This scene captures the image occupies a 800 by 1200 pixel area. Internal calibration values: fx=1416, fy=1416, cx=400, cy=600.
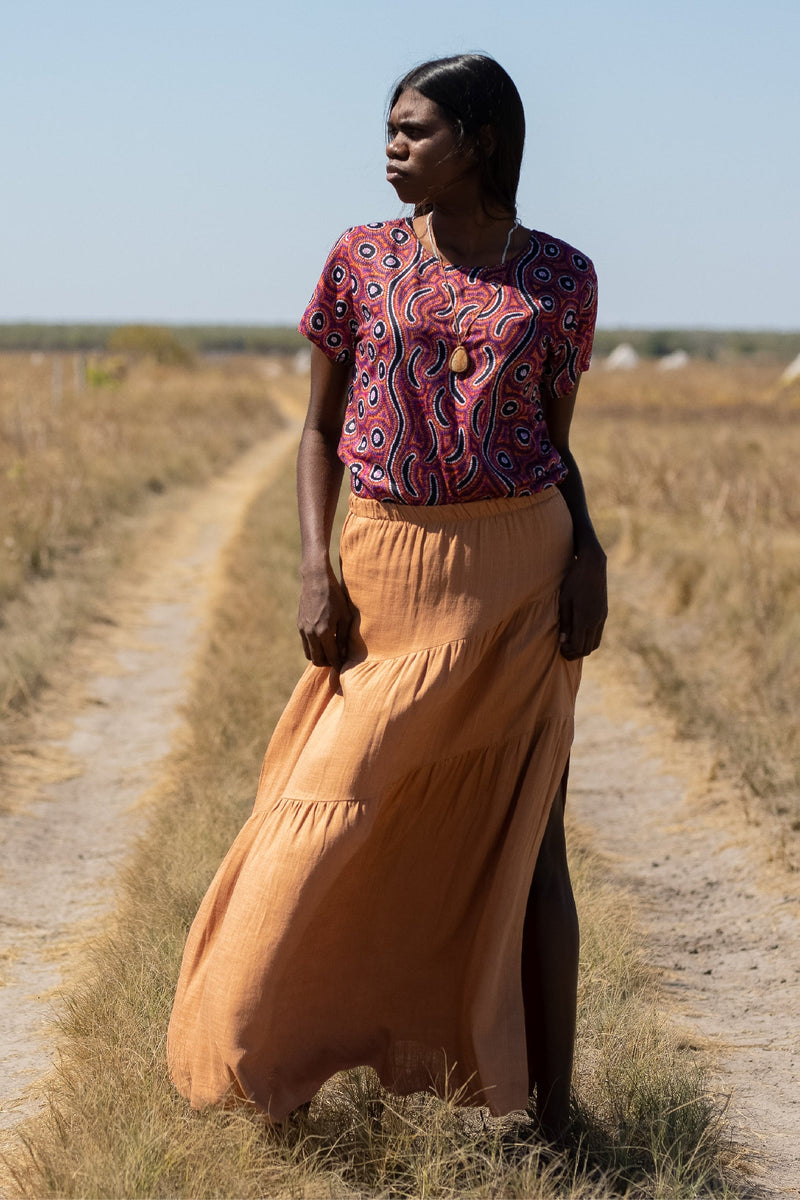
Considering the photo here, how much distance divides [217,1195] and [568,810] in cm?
324

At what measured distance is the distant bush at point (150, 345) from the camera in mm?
50344

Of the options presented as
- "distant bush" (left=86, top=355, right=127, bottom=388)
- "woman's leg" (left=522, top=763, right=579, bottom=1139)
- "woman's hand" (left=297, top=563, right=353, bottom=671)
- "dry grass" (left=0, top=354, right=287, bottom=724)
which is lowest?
"distant bush" (left=86, top=355, right=127, bottom=388)

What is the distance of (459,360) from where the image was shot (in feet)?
7.42

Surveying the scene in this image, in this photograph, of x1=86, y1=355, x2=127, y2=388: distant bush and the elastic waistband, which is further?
x1=86, y1=355, x2=127, y2=388: distant bush

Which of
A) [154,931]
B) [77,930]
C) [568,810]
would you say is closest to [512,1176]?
[154,931]

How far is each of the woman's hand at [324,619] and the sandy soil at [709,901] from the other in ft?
4.03

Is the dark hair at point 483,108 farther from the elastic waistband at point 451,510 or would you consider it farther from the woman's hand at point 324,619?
the woman's hand at point 324,619

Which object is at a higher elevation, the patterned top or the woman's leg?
the patterned top

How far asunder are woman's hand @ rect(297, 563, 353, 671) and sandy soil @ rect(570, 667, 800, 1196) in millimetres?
1229

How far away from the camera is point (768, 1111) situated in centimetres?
304

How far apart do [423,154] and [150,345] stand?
5221cm

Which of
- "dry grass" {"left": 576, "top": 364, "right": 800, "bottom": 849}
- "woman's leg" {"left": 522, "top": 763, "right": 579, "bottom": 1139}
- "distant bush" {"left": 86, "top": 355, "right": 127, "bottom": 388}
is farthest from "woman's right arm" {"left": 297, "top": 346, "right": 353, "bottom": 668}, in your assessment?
"distant bush" {"left": 86, "top": 355, "right": 127, "bottom": 388}

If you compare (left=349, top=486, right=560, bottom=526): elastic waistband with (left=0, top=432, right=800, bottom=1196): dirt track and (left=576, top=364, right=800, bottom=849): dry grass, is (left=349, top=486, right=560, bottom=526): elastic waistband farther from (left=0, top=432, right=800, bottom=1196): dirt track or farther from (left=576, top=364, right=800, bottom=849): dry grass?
(left=576, top=364, right=800, bottom=849): dry grass

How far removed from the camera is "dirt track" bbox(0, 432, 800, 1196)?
10.9 ft
